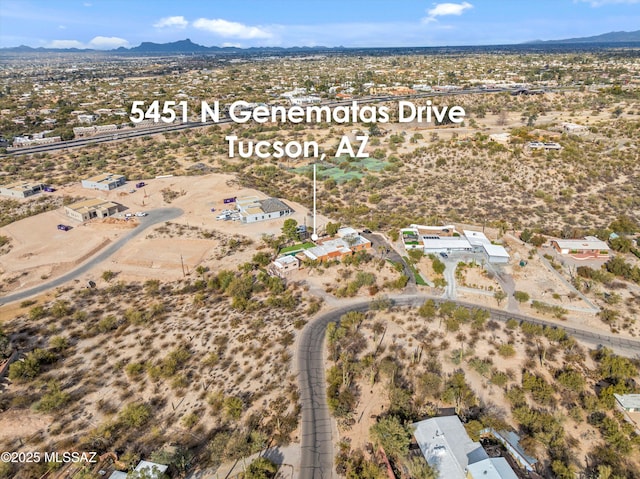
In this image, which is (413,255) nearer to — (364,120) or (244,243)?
(244,243)

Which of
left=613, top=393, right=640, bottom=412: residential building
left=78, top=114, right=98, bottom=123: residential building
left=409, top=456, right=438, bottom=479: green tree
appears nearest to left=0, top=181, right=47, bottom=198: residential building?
left=78, top=114, right=98, bottom=123: residential building

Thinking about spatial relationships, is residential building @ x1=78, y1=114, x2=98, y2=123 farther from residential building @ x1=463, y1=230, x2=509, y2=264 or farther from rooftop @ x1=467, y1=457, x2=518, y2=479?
rooftop @ x1=467, y1=457, x2=518, y2=479

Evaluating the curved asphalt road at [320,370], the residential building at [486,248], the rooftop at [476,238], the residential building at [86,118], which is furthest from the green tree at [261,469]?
the residential building at [86,118]

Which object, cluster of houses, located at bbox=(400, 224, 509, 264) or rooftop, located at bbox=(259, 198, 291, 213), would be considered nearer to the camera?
cluster of houses, located at bbox=(400, 224, 509, 264)

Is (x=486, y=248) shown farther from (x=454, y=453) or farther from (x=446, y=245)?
(x=454, y=453)

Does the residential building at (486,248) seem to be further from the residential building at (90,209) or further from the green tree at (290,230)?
the residential building at (90,209)

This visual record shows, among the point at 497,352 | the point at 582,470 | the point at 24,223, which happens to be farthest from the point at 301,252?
the point at 24,223
